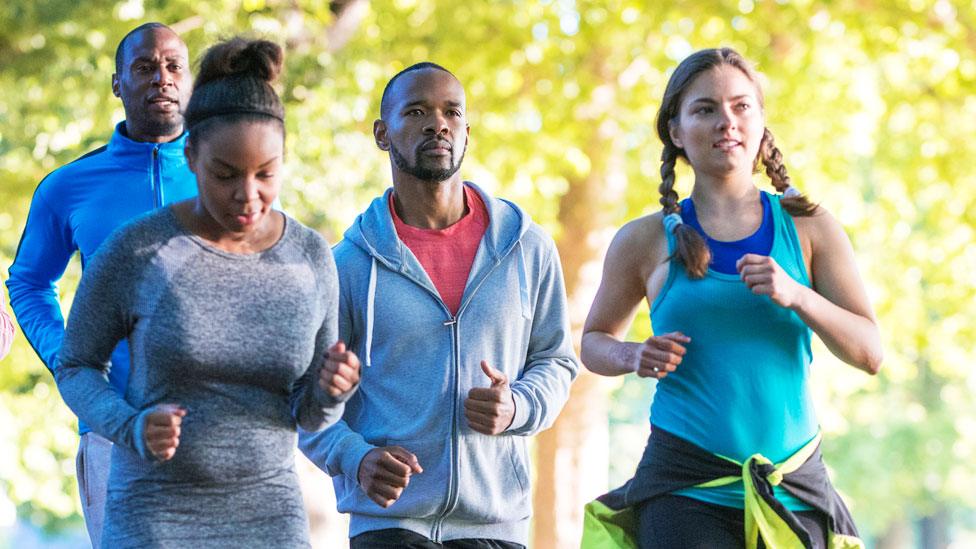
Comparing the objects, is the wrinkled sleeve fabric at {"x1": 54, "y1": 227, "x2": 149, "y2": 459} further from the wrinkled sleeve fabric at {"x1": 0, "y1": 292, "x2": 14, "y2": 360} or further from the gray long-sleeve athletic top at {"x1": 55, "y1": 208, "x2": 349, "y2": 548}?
the wrinkled sleeve fabric at {"x1": 0, "y1": 292, "x2": 14, "y2": 360}

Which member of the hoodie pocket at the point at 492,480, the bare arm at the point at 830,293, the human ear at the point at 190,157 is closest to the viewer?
the human ear at the point at 190,157

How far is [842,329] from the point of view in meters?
3.73

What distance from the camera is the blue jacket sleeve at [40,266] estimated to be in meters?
4.49

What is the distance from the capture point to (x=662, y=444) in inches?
152

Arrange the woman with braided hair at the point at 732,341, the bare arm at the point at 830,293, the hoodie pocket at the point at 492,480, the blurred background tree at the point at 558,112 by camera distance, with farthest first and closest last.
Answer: the blurred background tree at the point at 558,112
the hoodie pocket at the point at 492,480
the woman with braided hair at the point at 732,341
the bare arm at the point at 830,293

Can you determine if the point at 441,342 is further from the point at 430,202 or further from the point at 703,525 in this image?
the point at 703,525

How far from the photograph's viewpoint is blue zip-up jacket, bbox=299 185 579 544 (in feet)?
12.9

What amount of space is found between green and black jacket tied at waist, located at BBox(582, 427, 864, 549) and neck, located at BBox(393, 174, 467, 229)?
34.5 inches

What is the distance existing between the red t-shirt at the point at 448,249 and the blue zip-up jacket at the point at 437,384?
44mm

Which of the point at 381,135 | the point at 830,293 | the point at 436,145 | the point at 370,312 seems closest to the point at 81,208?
the point at 381,135

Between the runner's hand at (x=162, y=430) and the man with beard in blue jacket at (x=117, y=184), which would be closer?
the runner's hand at (x=162, y=430)

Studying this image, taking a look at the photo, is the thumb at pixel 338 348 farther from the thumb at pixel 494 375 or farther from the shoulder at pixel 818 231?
the shoulder at pixel 818 231

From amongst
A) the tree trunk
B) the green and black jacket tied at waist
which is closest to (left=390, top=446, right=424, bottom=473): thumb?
the green and black jacket tied at waist

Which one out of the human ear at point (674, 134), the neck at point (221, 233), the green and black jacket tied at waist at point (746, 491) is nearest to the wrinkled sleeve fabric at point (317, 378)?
the neck at point (221, 233)
